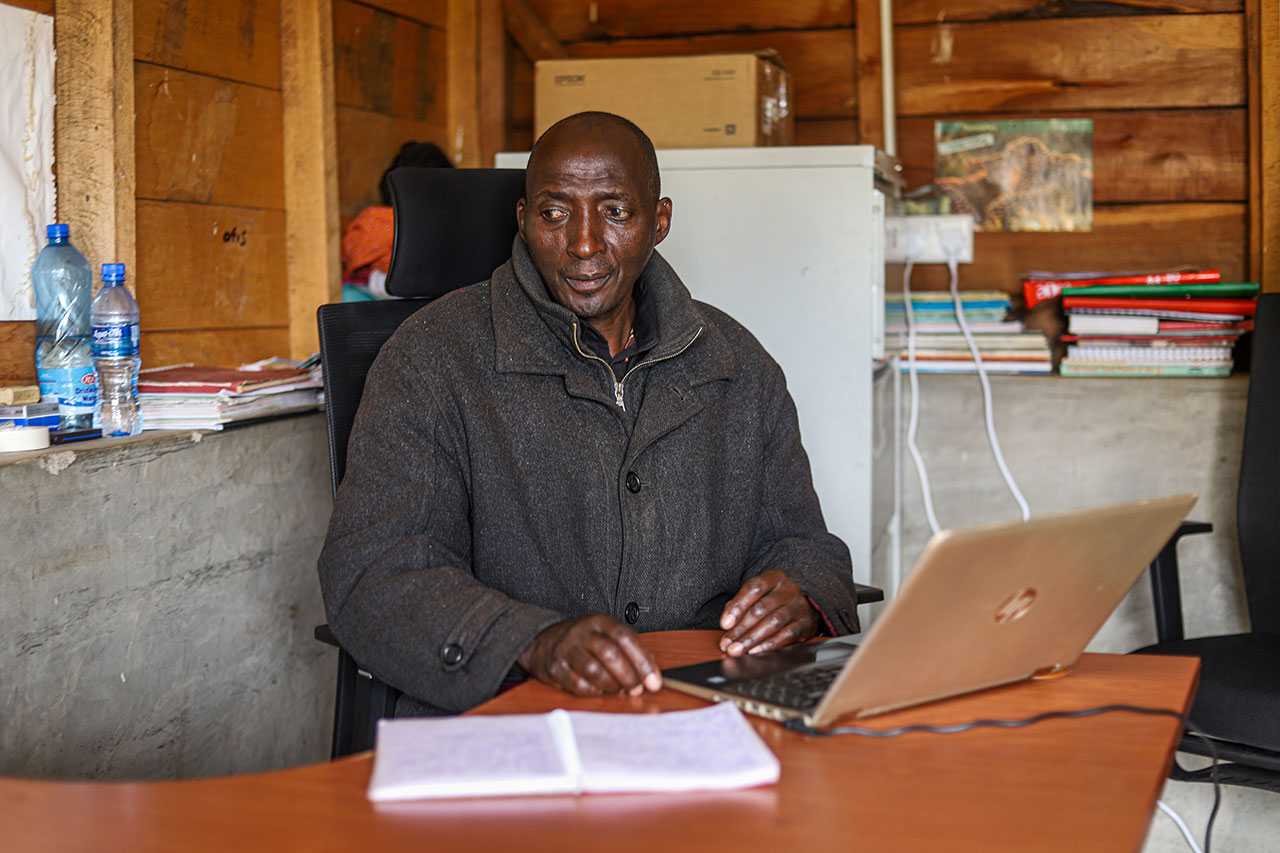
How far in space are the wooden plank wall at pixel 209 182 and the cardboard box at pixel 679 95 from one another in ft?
2.04

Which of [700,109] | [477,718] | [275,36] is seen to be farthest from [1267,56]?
[477,718]

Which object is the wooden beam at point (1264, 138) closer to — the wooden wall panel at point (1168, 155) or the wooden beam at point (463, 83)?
the wooden wall panel at point (1168, 155)

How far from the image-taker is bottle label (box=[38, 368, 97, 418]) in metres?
1.77

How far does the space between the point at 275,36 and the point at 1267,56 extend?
2.14m

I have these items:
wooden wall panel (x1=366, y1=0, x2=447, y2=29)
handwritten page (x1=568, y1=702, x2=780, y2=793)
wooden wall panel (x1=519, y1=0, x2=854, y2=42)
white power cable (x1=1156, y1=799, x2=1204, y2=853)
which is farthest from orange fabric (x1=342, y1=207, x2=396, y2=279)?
white power cable (x1=1156, y1=799, x2=1204, y2=853)

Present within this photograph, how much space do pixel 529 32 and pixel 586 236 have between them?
5.37 ft

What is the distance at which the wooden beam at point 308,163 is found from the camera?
2432mm

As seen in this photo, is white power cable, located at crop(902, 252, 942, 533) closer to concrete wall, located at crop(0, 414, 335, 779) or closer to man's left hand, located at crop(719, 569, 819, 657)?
concrete wall, located at crop(0, 414, 335, 779)

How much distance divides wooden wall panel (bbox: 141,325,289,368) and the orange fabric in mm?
225

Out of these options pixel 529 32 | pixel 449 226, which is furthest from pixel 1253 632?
pixel 529 32

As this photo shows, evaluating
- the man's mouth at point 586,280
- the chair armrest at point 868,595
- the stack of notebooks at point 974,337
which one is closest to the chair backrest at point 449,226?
the man's mouth at point 586,280

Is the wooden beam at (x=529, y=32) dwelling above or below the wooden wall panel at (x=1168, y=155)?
above

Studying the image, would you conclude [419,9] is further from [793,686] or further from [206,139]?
[793,686]

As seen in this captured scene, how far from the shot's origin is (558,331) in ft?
5.42
